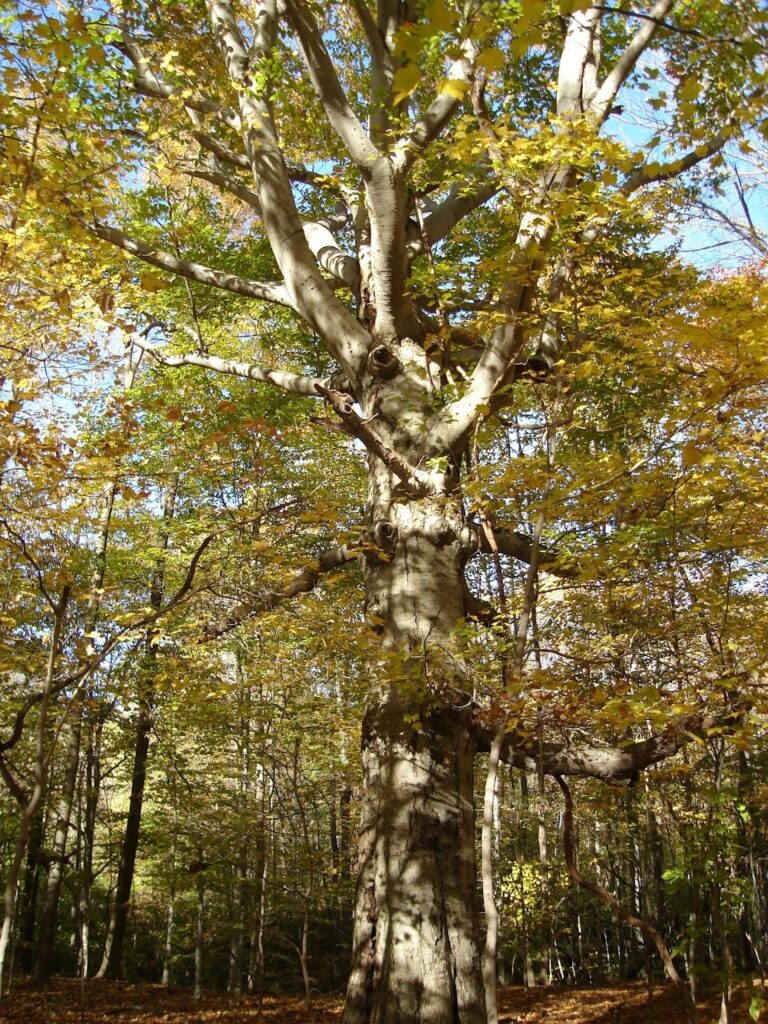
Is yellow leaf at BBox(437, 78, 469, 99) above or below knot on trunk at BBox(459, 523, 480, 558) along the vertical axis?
above

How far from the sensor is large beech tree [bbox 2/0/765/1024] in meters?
3.45

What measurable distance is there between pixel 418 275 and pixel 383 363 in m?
0.74

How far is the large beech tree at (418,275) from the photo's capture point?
3.45m

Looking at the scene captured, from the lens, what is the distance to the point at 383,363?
459 centimetres

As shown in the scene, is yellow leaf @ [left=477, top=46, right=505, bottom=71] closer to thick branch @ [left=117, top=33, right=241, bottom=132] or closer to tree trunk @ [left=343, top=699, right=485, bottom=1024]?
tree trunk @ [left=343, top=699, right=485, bottom=1024]

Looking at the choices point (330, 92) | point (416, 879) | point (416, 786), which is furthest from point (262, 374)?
point (416, 879)

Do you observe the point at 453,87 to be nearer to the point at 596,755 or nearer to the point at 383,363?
the point at 383,363

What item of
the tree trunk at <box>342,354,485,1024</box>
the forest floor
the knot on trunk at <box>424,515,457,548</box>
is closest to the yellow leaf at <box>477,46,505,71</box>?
the tree trunk at <box>342,354,485,1024</box>

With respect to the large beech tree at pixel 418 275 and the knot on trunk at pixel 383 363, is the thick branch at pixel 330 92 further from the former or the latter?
the knot on trunk at pixel 383 363

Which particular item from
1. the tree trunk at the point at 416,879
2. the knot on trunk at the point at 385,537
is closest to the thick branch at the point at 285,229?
the knot on trunk at the point at 385,537

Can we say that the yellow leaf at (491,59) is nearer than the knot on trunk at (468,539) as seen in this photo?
Yes

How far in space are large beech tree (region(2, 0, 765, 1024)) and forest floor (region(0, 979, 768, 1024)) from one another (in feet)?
13.6

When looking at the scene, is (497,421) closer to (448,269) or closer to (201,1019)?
(448,269)

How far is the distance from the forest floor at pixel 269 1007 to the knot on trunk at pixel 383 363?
5925 millimetres
